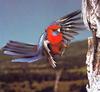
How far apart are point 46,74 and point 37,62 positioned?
5.1 inches

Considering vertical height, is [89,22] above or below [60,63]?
above

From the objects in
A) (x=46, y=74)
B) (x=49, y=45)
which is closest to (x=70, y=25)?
(x=49, y=45)

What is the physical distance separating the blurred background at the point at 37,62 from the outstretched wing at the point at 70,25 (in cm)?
4

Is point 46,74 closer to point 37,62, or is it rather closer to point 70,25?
point 37,62

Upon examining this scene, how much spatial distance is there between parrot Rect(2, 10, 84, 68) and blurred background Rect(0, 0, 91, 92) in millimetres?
34

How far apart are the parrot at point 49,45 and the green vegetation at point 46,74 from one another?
0.15 feet

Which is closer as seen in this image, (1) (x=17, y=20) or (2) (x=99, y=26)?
(2) (x=99, y=26)

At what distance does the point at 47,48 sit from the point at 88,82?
42 cm

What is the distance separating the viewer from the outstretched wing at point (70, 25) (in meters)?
3.00

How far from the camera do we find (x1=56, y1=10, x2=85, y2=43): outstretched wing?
3.00 metres

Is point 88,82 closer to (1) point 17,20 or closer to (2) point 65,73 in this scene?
(2) point 65,73

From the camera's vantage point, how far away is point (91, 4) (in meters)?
2.89

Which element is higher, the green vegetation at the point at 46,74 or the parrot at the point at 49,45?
the parrot at the point at 49,45

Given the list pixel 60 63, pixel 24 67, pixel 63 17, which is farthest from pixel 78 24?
pixel 24 67
